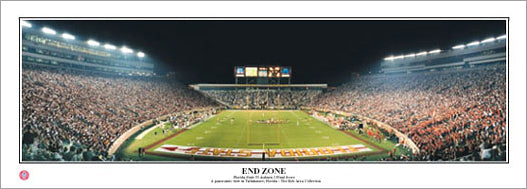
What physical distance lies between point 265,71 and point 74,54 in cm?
1857

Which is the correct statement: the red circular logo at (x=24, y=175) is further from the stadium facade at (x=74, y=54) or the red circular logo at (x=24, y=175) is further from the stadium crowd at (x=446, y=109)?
the stadium facade at (x=74, y=54)

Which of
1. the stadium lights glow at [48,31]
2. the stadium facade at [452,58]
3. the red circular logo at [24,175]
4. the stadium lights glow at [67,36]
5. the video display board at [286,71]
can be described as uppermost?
the stadium lights glow at [67,36]

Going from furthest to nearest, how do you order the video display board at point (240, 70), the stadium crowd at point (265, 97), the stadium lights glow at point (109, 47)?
the stadium crowd at point (265, 97)
the video display board at point (240, 70)
the stadium lights glow at point (109, 47)

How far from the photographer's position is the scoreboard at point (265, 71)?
22.2 m

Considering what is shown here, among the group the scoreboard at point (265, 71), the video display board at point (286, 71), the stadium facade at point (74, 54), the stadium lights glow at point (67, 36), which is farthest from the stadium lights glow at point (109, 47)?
the video display board at point (286, 71)

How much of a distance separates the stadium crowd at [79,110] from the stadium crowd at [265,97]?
1348 centimetres

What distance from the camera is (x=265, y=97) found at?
122 feet

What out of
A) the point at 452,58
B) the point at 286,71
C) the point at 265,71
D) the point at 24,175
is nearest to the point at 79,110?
the point at 24,175

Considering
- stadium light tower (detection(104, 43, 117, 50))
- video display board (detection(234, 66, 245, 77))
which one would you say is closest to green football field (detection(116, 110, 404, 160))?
video display board (detection(234, 66, 245, 77))

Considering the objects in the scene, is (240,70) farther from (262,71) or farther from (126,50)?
(126,50)

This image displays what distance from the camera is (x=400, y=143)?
1122cm

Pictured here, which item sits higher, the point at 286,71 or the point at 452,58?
the point at 452,58
